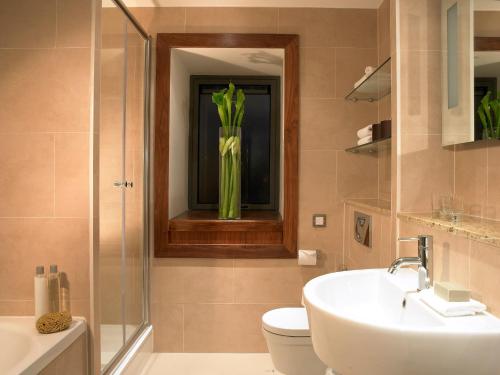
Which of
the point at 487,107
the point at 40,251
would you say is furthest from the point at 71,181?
the point at 487,107

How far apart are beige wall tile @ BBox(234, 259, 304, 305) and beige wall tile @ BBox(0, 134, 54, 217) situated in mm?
1279

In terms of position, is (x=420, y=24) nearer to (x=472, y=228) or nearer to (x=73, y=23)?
(x=472, y=228)

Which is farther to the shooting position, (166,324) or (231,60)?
(231,60)

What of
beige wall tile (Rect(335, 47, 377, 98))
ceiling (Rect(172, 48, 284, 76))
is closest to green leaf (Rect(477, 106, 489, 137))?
beige wall tile (Rect(335, 47, 377, 98))

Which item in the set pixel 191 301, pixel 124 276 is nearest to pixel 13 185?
pixel 124 276

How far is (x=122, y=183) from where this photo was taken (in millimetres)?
2145

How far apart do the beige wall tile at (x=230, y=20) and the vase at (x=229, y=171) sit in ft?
2.15

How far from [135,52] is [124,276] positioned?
131cm

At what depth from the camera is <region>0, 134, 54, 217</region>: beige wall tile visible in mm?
1769

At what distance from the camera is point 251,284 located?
261 cm

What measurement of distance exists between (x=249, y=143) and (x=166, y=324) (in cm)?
148

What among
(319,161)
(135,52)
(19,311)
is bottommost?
(19,311)

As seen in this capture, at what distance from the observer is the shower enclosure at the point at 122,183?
6.27 feet

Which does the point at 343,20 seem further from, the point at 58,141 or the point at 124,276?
the point at 124,276
